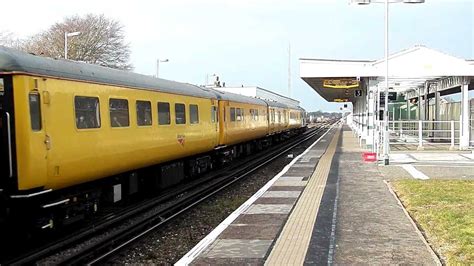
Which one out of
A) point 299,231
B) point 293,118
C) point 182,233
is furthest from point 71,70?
point 293,118

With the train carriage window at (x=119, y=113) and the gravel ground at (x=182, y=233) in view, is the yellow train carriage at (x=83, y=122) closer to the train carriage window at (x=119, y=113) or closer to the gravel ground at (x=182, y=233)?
the train carriage window at (x=119, y=113)

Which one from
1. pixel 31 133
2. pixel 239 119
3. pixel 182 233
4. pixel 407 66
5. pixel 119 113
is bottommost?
pixel 182 233

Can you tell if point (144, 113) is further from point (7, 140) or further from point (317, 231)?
point (317, 231)

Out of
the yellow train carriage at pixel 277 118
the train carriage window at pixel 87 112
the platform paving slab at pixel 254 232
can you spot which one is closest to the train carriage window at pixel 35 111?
the train carriage window at pixel 87 112

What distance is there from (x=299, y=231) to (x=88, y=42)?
45.3 metres

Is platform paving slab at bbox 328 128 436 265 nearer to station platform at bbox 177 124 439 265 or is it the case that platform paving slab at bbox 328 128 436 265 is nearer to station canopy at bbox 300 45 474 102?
station platform at bbox 177 124 439 265

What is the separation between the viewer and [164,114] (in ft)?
42.8

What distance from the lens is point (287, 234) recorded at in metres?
8.01

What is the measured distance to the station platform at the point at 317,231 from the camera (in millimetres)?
6730

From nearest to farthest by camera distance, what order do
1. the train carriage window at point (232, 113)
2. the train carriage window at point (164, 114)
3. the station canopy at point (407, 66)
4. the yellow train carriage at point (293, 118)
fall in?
1. the train carriage window at point (164, 114)
2. the train carriage window at point (232, 113)
3. the station canopy at point (407, 66)
4. the yellow train carriage at point (293, 118)

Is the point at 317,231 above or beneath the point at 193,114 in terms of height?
beneath

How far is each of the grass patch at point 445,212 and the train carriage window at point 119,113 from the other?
553 centimetres

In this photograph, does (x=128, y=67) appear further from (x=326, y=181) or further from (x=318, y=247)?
(x=318, y=247)

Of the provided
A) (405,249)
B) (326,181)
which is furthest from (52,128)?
(326,181)
